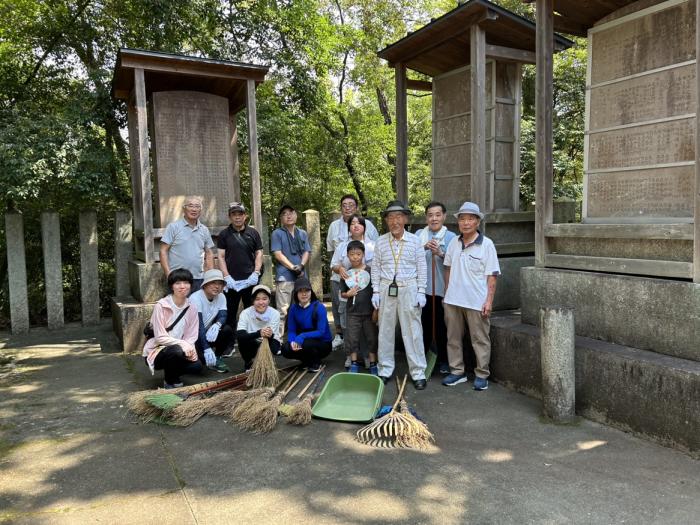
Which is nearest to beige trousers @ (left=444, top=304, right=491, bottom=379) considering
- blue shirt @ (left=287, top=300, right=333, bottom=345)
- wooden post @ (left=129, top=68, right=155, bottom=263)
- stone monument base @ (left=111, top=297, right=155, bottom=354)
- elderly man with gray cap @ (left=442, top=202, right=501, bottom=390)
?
elderly man with gray cap @ (left=442, top=202, right=501, bottom=390)

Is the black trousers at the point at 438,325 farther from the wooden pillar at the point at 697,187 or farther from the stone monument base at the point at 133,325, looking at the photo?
the stone monument base at the point at 133,325

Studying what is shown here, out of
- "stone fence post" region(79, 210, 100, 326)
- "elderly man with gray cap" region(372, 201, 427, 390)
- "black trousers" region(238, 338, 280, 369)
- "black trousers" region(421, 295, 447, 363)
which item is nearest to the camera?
"elderly man with gray cap" region(372, 201, 427, 390)

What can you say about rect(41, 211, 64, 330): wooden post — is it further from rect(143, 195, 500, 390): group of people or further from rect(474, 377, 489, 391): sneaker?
rect(474, 377, 489, 391): sneaker

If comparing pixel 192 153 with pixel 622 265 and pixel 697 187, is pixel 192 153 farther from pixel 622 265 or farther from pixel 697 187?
pixel 697 187

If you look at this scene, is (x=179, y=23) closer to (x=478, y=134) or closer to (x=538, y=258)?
(x=478, y=134)

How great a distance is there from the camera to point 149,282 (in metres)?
6.51

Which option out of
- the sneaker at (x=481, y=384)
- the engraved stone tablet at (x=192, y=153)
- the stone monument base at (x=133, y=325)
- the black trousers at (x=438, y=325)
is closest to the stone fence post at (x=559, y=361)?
the sneaker at (x=481, y=384)

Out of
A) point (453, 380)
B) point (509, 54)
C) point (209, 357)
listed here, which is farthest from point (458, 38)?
point (209, 357)

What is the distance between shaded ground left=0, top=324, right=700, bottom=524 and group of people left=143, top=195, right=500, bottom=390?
63cm

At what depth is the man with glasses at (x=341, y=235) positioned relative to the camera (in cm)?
590

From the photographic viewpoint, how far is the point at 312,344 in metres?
5.02

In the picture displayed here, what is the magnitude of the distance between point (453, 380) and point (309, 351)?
4.51 ft

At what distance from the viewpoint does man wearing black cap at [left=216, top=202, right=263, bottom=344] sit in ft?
19.5

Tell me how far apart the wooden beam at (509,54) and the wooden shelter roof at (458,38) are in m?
0.09
